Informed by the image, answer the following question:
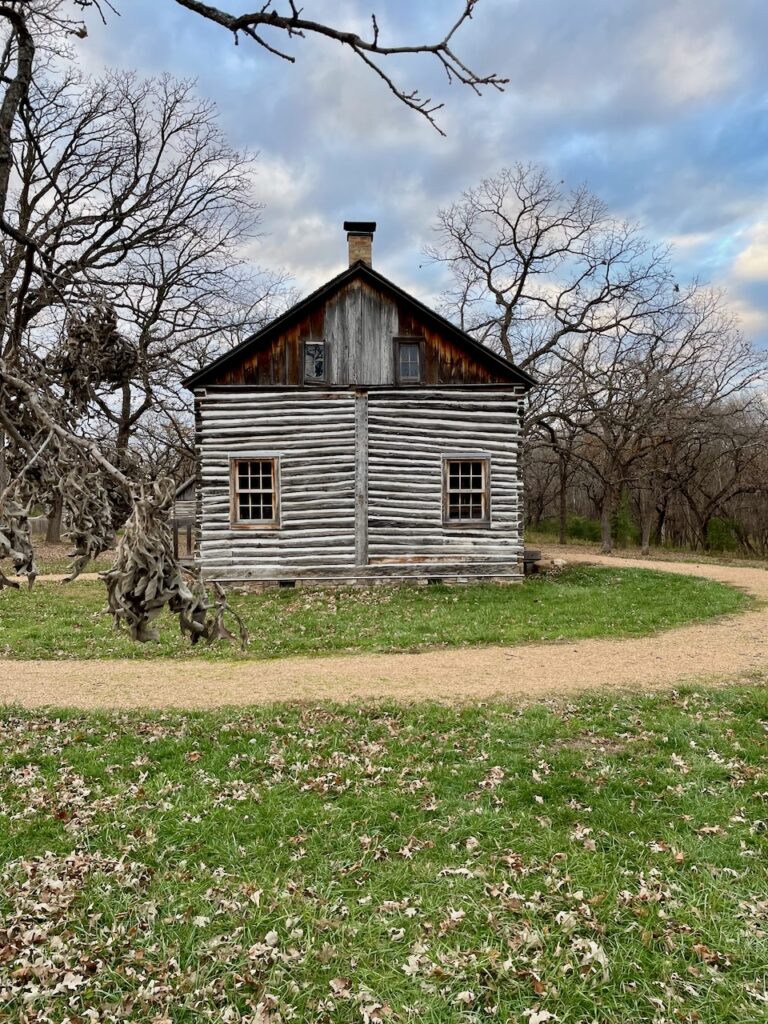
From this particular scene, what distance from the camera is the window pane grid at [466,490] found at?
773 inches

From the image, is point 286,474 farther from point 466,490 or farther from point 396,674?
point 396,674

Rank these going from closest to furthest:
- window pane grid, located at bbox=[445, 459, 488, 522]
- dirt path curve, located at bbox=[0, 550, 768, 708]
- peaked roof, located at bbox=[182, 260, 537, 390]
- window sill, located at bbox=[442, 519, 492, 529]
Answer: dirt path curve, located at bbox=[0, 550, 768, 708]
peaked roof, located at bbox=[182, 260, 537, 390]
window sill, located at bbox=[442, 519, 492, 529]
window pane grid, located at bbox=[445, 459, 488, 522]

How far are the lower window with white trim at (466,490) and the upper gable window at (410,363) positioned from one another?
8.26ft

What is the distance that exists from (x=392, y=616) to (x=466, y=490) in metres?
6.06

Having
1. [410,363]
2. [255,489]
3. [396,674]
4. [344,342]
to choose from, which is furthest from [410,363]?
[396,674]

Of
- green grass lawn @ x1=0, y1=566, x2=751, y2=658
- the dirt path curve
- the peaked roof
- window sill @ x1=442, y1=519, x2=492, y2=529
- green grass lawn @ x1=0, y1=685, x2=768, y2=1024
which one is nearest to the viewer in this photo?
green grass lawn @ x1=0, y1=685, x2=768, y2=1024

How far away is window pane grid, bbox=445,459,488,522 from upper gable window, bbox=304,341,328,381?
4.55 metres

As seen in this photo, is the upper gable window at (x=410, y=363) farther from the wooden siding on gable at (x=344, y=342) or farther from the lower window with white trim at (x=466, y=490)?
the lower window with white trim at (x=466, y=490)

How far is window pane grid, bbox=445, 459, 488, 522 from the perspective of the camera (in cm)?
1964

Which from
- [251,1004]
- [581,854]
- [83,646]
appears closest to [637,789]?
[581,854]

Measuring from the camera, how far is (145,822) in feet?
18.4

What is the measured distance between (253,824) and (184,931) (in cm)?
128

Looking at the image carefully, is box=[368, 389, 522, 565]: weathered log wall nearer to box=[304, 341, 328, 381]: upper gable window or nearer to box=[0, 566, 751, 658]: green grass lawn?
box=[0, 566, 751, 658]: green grass lawn

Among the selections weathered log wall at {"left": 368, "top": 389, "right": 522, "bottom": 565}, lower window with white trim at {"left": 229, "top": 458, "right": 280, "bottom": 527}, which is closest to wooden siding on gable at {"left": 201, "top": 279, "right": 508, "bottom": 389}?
weathered log wall at {"left": 368, "top": 389, "right": 522, "bottom": 565}
